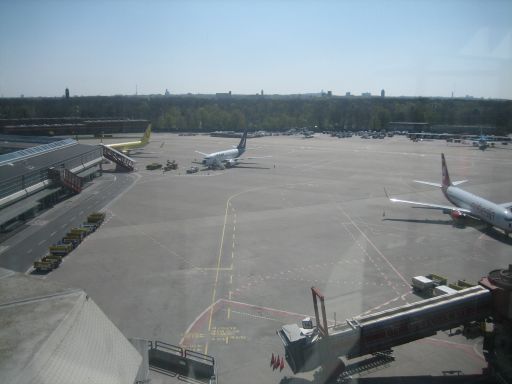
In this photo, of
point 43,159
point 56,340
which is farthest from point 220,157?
point 56,340

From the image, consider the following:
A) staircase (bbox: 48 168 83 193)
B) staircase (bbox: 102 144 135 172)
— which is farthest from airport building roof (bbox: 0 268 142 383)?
staircase (bbox: 102 144 135 172)

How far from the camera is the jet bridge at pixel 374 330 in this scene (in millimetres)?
15500

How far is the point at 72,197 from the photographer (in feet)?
167

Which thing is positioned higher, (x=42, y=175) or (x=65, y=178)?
(x=42, y=175)

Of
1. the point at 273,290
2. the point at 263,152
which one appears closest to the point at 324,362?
the point at 273,290

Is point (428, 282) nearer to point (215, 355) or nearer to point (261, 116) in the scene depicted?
point (215, 355)

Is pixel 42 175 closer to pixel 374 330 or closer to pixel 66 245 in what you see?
pixel 66 245

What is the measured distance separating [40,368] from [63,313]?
236 centimetres

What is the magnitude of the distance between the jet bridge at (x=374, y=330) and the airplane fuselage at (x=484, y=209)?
1808cm

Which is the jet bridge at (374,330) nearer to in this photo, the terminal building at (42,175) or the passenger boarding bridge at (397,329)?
the passenger boarding bridge at (397,329)

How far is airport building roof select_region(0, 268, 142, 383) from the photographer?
9.56m

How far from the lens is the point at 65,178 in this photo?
50281 millimetres

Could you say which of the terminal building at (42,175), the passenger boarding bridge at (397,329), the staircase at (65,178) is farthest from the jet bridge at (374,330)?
the staircase at (65,178)

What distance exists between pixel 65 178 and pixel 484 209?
145 feet
